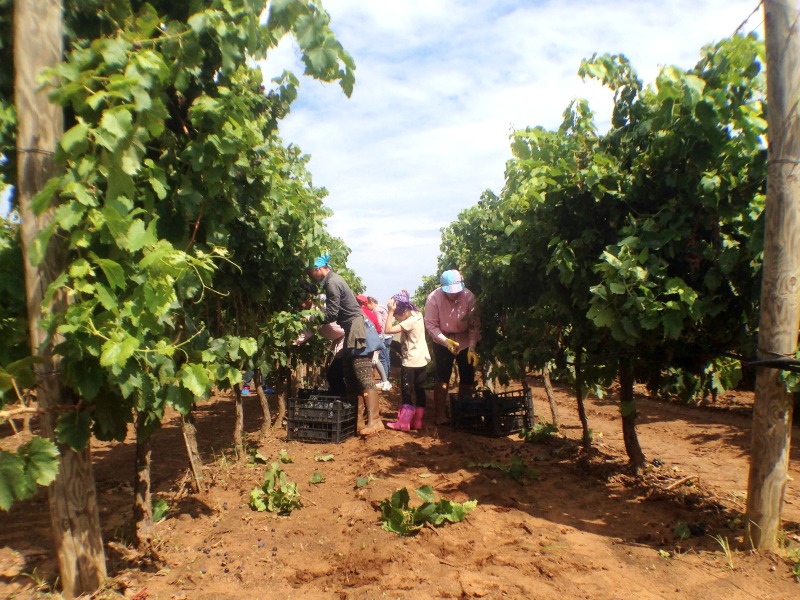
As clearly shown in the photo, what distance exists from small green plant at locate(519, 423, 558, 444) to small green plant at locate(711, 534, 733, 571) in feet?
10.3

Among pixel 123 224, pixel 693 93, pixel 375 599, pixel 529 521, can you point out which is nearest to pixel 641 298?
pixel 693 93

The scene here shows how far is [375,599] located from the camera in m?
3.23

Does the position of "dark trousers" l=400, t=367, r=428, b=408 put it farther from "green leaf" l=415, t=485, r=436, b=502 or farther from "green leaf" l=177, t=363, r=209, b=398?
"green leaf" l=177, t=363, r=209, b=398

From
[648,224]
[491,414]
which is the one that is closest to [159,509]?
[491,414]

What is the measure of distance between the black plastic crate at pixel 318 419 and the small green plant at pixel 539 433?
213cm

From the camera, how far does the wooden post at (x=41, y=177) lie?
260 cm

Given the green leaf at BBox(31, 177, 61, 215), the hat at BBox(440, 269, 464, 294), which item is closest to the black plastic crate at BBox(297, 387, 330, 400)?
the hat at BBox(440, 269, 464, 294)

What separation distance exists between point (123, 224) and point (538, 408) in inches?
368

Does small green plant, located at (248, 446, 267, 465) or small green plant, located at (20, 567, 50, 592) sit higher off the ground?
small green plant, located at (248, 446, 267, 465)

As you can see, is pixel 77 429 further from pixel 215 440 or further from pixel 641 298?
pixel 215 440

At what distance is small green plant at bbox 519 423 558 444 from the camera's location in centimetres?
699

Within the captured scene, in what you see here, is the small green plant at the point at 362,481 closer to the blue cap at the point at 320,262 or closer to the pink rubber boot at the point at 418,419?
the pink rubber boot at the point at 418,419

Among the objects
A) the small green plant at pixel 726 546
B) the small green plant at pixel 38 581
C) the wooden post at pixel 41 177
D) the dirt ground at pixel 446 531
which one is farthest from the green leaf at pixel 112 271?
the small green plant at pixel 726 546

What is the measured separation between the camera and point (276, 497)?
491cm
